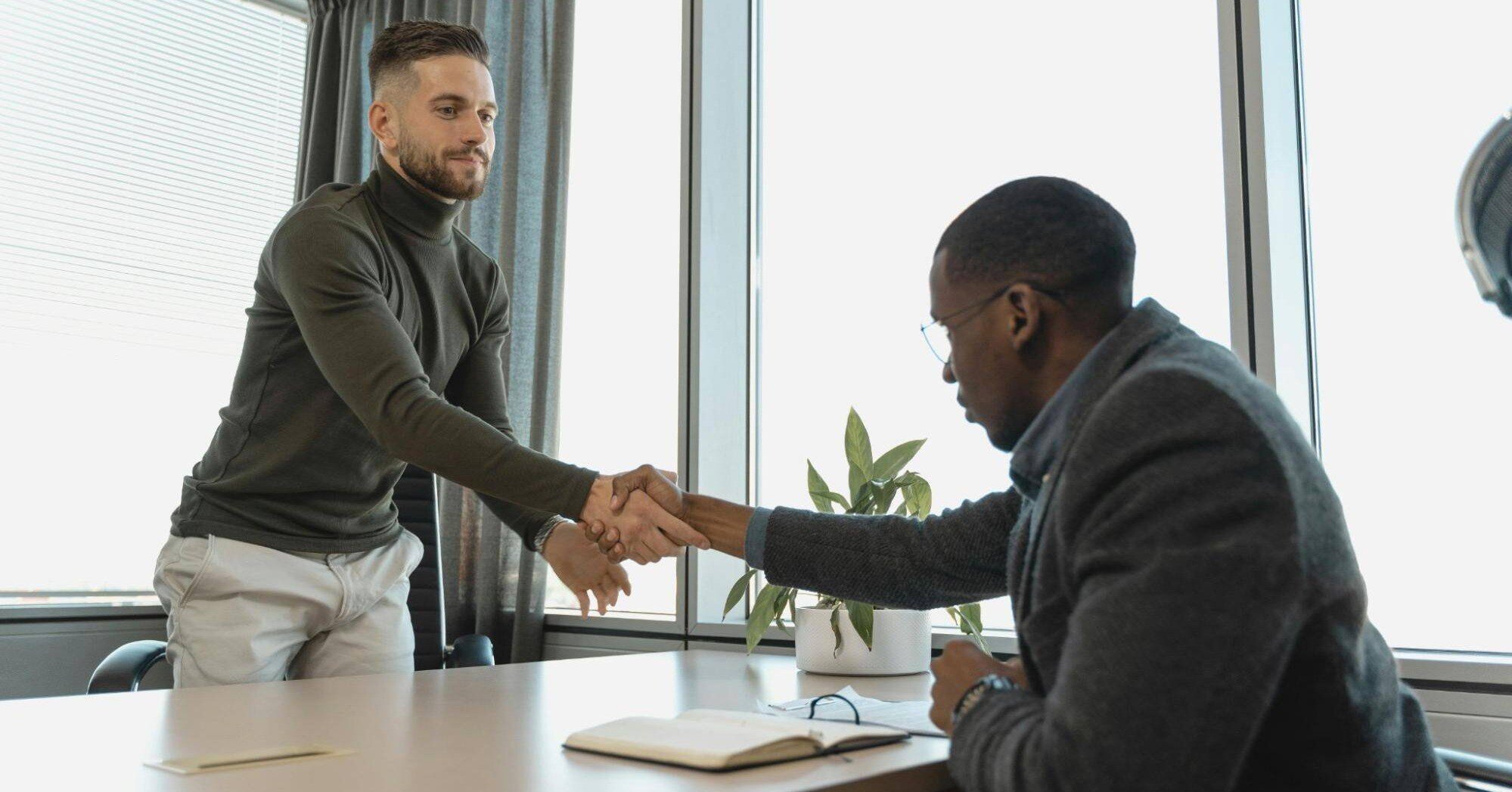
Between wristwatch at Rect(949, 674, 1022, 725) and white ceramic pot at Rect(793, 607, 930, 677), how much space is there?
0.91m

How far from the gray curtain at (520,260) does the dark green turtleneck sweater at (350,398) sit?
1.01 m

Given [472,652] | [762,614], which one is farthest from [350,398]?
[762,614]

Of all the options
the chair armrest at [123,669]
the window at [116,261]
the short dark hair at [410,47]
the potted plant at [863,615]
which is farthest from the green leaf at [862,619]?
the window at [116,261]

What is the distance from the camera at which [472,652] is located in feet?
8.17

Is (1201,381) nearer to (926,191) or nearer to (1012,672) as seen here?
(1012,672)

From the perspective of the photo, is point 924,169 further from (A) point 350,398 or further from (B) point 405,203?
(A) point 350,398

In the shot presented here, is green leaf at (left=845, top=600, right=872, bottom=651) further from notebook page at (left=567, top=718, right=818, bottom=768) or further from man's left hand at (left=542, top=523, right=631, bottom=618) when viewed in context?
notebook page at (left=567, top=718, right=818, bottom=768)

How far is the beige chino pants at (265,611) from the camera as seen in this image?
203 centimetres

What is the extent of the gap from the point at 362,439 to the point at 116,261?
2.22 m

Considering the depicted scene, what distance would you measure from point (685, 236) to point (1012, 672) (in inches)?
81.2

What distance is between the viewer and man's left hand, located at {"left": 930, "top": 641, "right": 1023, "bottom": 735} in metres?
1.23

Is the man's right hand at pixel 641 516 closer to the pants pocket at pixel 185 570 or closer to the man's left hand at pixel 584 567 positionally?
the man's left hand at pixel 584 567

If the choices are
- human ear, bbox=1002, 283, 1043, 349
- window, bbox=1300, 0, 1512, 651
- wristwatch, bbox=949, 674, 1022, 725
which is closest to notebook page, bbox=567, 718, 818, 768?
wristwatch, bbox=949, 674, 1022, 725

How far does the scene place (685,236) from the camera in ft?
10.5
